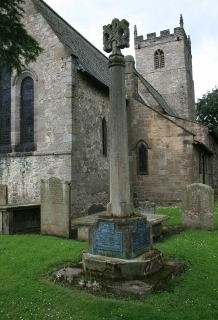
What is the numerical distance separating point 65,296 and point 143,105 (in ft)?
44.7

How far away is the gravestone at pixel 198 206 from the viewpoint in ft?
30.7

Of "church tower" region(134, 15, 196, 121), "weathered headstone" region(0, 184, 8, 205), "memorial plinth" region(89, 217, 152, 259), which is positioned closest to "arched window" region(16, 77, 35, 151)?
"weathered headstone" region(0, 184, 8, 205)

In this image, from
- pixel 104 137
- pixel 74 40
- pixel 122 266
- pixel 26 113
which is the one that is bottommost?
pixel 122 266

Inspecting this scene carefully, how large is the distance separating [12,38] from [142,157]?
Result: 9.99 meters

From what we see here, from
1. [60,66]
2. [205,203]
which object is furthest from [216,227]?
[60,66]

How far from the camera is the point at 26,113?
13.1 metres

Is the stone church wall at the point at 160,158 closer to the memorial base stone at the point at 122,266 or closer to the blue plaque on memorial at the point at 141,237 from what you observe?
the blue plaque on memorial at the point at 141,237

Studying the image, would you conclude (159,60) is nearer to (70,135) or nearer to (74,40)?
(74,40)

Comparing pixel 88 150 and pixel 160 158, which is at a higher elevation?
pixel 88 150

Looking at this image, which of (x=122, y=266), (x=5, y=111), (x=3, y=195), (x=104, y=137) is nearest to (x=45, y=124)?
(x=5, y=111)

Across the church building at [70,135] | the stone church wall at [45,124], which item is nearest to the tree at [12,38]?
the church building at [70,135]

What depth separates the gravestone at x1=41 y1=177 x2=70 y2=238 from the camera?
8.87 m

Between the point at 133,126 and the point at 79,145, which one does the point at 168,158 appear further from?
the point at 79,145

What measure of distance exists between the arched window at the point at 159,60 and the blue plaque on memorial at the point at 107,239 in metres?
30.1
